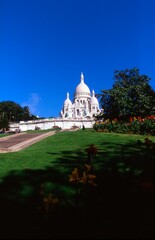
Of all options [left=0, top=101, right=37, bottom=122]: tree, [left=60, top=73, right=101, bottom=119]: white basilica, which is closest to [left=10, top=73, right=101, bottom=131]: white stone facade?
[left=60, top=73, right=101, bottom=119]: white basilica

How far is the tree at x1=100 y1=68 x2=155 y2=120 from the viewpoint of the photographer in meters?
26.0

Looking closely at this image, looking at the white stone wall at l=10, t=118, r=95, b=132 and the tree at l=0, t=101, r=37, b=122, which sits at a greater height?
the tree at l=0, t=101, r=37, b=122

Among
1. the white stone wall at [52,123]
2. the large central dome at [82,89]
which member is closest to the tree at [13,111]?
the white stone wall at [52,123]

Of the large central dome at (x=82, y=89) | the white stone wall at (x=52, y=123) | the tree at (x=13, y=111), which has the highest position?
the large central dome at (x=82, y=89)

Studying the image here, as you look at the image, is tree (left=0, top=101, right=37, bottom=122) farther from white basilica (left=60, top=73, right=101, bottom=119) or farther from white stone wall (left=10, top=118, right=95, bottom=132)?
white stone wall (left=10, top=118, right=95, bottom=132)

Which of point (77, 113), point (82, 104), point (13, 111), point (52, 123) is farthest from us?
point (82, 104)

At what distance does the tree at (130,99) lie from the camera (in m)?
26.0

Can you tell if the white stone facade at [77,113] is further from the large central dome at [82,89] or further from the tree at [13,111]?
the tree at [13,111]

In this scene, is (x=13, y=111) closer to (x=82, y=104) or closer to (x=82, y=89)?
(x=82, y=104)

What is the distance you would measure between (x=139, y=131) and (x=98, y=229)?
1572 centimetres

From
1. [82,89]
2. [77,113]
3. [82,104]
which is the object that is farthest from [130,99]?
[82,89]

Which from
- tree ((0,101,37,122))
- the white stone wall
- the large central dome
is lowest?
the white stone wall

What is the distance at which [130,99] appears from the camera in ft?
86.6

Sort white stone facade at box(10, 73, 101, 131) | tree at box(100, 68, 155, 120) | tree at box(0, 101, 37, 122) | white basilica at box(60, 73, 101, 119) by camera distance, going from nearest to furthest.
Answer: tree at box(100, 68, 155, 120), white stone facade at box(10, 73, 101, 131), tree at box(0, 101, 37, 122), white basilica at box(60, 73, 101, 119)
